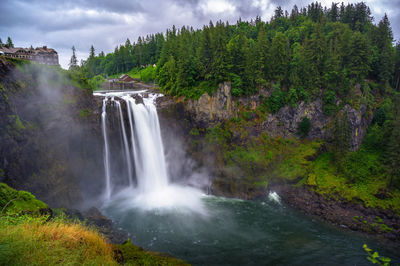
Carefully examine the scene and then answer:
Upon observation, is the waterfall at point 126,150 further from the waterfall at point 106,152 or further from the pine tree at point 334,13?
the pine tree at point 334,13

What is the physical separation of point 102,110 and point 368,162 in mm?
34728

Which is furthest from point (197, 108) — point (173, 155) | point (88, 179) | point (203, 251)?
point (203, 251)

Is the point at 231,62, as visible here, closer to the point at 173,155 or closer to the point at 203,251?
the point at 173,155

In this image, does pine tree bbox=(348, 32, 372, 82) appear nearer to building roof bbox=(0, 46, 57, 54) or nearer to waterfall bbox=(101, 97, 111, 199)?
waterfall bbox=(101, 97, 111, 199)

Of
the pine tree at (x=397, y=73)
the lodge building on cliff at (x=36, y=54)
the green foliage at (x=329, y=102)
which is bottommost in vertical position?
the green foliage at (x=329, y=102)

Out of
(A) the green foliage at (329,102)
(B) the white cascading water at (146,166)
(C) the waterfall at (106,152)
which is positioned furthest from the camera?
(A) the green foliage at (329,102)

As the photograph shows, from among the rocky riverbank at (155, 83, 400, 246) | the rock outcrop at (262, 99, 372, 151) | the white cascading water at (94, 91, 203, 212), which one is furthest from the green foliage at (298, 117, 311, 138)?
the white cascading water at (94, 91, 203, 212)

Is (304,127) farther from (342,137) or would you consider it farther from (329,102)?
(342,137)

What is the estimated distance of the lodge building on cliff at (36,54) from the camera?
40.8 metres

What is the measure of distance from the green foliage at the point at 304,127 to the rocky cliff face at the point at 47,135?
28.9 m

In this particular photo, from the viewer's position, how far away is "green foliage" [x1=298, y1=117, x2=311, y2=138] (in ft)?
112

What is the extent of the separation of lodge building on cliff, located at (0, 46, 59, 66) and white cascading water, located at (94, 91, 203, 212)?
25395mm

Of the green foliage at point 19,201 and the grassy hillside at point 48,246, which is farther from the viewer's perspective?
the green foliage at point 19,201

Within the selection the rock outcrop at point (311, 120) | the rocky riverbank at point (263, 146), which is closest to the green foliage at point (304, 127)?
the rock outcrop at point (311, 120)
